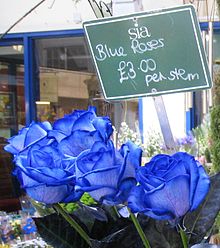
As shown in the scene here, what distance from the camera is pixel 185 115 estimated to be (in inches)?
193

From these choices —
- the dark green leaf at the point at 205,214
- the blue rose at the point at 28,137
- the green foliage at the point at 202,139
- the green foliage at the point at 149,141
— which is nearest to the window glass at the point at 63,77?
the green foliage at the point at 149,141

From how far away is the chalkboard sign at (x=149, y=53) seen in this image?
1.59m

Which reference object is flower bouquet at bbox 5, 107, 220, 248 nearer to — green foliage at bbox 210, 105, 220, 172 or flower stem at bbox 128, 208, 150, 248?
flower stem at bbox 128, 208, 150, 248

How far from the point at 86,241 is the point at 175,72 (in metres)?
0.86

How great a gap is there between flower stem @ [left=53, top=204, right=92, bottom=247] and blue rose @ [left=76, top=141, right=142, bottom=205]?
71mm

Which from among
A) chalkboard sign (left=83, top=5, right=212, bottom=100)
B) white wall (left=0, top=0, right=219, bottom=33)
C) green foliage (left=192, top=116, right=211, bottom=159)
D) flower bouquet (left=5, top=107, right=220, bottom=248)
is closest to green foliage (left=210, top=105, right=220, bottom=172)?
chalkboard sign (left=83, top=5, right=212, bottom=100)

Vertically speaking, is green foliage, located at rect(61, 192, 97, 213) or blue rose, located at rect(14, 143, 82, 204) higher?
blue rose, located at rect(14, 143, 82, 204)

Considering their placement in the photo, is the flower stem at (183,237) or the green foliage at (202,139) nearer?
the flower stem at (183,237)

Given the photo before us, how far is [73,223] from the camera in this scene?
3.01 ft

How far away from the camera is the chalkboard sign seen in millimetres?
1586

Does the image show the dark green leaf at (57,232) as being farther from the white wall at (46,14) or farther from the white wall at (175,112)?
the white wall at (46,14)

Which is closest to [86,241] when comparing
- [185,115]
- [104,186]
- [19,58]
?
[104,186]

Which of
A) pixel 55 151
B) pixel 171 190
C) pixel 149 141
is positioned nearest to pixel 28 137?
pixel 55 151

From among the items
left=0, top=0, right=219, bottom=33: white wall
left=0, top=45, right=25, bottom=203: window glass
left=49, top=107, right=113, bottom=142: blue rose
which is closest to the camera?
left=49, top=107, right=113, bottom=142: blue rose
